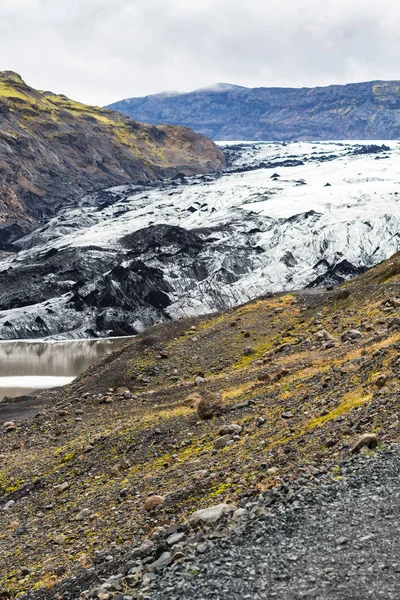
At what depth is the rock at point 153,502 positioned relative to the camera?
12.6 meters

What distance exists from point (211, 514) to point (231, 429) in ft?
20.9

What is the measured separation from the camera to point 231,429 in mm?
16375

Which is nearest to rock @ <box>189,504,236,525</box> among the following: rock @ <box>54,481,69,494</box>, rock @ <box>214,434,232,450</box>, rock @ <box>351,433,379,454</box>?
rock @ <box>351,433,379,454</box>

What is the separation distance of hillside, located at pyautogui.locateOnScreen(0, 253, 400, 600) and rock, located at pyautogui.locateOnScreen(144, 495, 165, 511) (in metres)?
0.03

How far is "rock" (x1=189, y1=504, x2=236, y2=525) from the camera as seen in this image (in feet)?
32.4

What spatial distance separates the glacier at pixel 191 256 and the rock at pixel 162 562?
64944 mm

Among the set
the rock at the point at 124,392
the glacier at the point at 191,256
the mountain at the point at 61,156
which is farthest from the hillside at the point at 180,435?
the mountain at the point at 61,156

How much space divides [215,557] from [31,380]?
149 ft

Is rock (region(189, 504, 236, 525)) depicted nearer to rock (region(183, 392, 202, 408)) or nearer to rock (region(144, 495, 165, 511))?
rock (region(144, 495, 165, 511))

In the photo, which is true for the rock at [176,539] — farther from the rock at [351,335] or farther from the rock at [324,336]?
the rock at [324,336]

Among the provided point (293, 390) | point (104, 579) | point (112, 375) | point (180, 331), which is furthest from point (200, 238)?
point (104, 579)

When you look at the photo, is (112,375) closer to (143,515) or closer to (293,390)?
(293,390)

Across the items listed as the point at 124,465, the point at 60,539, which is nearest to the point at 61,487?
the point at 124,465

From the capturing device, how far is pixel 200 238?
9781 cm
